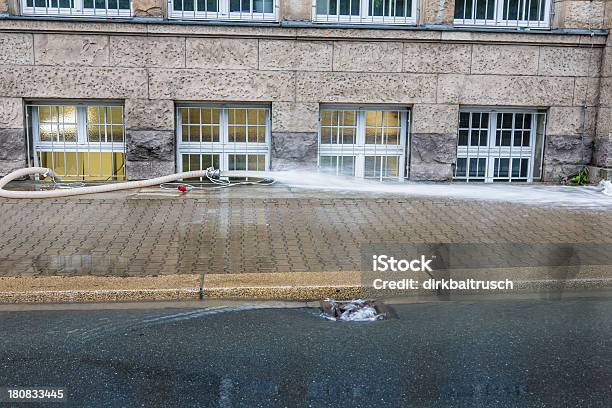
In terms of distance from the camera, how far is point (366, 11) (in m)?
11.9

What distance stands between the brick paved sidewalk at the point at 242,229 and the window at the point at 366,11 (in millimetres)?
3433

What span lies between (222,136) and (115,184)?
2.26m

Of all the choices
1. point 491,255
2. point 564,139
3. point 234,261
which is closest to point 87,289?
point 234,261

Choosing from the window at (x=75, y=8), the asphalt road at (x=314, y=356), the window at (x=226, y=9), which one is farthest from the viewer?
the window at (x=226, y=9)

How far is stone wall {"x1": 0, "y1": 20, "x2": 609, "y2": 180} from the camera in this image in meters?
11.1

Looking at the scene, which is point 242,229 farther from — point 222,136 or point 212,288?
point 222,136

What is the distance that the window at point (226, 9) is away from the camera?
456 inches

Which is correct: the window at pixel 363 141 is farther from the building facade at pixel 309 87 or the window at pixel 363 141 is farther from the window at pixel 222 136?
the window at pixel 222 136

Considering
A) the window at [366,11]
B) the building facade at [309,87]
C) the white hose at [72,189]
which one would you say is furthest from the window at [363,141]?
the white hose at [72,189]

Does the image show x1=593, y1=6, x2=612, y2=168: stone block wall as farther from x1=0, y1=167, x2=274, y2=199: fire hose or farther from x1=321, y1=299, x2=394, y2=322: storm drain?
x1=321, y1=299, x2=394, y2=322: storm drain

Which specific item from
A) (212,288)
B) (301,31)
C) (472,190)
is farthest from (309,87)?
(212,288)

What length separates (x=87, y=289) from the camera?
5793 millimetres

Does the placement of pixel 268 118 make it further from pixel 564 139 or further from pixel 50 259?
pixel 50 259

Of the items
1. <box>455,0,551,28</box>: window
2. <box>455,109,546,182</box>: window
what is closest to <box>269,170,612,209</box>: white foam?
<box>455,109,546,182</box>: window
